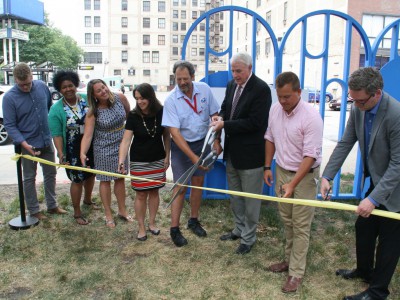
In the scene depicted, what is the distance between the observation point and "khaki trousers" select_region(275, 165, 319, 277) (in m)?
3.01

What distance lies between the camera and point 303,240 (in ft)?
10.1

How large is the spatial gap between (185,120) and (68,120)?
139 cm

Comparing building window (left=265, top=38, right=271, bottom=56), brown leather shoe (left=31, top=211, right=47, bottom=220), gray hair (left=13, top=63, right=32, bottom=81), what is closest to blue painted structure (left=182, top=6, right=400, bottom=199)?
gray hair (left=13, top=63, right=32, bottom=81)

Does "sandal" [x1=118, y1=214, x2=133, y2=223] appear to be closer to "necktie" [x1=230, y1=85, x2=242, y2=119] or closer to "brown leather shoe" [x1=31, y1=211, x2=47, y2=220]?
"brown leather shoe" [x1=31, y1=211, x2=47, y2=220]

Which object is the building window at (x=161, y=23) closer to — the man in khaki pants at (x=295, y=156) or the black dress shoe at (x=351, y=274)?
the man in khaki pants at (x=295, y=156)

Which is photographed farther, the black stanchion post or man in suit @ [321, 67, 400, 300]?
the black stanchion post

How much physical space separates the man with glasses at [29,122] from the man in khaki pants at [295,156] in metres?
2.60

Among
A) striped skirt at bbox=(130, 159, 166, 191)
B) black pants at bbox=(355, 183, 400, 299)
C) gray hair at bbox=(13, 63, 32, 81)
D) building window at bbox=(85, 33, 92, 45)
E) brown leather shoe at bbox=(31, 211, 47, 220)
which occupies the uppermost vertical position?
building window at bbox=(85, 33, 92, 45)

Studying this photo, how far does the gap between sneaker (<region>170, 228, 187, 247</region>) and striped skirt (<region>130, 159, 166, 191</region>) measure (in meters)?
0.52

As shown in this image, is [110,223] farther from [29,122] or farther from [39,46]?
[39,46]

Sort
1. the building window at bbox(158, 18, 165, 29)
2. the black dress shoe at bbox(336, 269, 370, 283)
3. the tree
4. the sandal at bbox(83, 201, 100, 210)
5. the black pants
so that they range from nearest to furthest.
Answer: the black pants
the black dress shoe at bbox(336, 269, 370, 283)
the sandal at bbox(83, 201, 100, 210)
the tree
the building window at bbox(158, 18, 165, 29)

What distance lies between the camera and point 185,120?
3756 mm

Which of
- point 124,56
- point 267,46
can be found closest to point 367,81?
point 267,46

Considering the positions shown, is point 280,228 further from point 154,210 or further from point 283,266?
point 154,210
